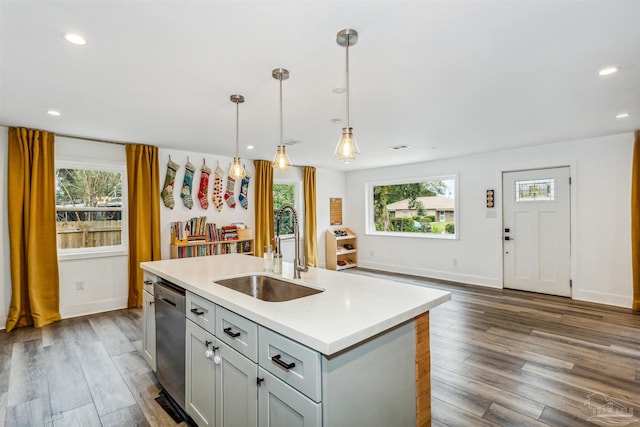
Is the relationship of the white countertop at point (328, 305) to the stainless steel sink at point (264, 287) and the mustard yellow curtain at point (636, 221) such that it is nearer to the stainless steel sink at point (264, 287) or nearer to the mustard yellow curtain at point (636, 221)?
the stainless steel sink at point (264, 287)

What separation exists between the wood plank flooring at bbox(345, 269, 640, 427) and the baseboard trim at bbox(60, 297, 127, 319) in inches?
161

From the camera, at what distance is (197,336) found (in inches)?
74.4

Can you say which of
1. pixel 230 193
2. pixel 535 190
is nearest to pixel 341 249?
pixel 230 193

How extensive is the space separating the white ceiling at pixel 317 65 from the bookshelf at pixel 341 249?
141 inches

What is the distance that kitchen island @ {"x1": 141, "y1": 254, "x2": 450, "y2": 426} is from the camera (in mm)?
1175

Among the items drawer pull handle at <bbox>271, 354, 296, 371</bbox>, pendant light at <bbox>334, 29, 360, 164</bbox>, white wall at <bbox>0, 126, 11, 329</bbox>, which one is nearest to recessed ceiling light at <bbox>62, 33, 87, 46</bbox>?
pendant light at <bbox>334, 29, 360, 164</bbox>

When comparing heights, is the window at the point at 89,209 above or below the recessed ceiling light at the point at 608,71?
below

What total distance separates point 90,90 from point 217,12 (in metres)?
1.63

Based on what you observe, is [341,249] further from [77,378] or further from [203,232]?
[77,378]

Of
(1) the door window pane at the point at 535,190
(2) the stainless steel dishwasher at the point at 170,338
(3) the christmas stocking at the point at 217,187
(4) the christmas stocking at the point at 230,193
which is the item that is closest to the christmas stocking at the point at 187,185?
(3) the christmas stocking at the point at 217,187

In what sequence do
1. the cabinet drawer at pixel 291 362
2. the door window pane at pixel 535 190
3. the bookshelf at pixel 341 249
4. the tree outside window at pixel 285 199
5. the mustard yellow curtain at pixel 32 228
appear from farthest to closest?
the bookshelf at pixel 341 249
the tree outside window at pixel 285 199
the door window pane at pixel 535 190
the mustard yellow curtain at pixel 32 228
the cabinet drawer at pixel 291 362

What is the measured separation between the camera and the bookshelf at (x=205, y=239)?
15.3 ft

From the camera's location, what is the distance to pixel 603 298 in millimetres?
4266

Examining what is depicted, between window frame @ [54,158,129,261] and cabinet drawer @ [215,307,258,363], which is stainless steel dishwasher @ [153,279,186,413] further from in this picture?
window frame @ [54,158,129,261]
